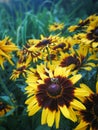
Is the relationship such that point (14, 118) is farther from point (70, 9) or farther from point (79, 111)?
point (70, 9)

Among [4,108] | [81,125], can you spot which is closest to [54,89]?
[81,125]

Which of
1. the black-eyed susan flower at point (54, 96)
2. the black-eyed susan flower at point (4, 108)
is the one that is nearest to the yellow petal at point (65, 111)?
the black-eyed susan flower at point (54, 96)

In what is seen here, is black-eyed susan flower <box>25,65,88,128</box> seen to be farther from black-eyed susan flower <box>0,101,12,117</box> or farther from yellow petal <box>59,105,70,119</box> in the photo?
black-eyed susan flower <box>0,101,12,117</box>

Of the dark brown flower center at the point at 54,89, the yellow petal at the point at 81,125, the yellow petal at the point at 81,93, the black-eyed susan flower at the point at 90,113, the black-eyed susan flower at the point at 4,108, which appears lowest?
the yellow petal at the point at 81,125

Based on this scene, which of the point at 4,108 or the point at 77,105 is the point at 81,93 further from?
the point at 4,108

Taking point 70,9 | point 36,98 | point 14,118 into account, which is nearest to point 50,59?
point 14,118

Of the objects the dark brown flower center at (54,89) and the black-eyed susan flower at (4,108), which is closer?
the dark brown flower center at (54,89)

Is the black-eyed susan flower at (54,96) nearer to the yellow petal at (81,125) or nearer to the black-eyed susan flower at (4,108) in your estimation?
the yellow petal at (81,125)

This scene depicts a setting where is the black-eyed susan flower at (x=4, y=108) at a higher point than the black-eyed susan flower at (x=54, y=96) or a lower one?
higher

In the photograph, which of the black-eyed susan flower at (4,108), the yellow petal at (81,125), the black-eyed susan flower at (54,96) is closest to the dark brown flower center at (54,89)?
the black-eyed susan flower at (54,96)
